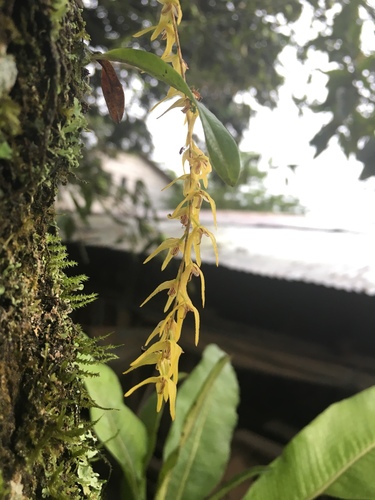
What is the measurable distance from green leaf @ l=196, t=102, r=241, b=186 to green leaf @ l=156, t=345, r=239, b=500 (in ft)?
1.52

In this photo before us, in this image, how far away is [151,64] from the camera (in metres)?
0.28

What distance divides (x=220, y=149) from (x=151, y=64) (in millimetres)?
65

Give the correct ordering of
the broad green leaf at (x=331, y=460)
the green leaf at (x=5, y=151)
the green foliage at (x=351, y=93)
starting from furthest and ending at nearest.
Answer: the green foliage at (x=351, y=93) → the broad green leaf at (x=331, y=460) → the green leaf at (x=5, y=151)

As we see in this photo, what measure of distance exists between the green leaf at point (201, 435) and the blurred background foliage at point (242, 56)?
0.42m

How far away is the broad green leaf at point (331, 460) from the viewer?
23.6 inches

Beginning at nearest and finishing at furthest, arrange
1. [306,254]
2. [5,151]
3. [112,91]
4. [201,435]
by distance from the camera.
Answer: [5,151] → [112,91] → [201,435] → [306,254]

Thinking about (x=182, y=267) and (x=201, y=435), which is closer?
(x=182, y=267)

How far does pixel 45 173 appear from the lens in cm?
25

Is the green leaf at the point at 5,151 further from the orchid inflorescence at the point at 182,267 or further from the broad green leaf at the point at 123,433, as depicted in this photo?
the broad green leaf at the point at 123,433

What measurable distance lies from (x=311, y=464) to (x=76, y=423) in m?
0.43

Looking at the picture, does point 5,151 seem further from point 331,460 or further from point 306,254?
point 306,254

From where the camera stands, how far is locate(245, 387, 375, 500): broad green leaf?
0.60 m

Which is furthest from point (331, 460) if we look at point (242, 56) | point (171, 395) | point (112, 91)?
point (242, 56)

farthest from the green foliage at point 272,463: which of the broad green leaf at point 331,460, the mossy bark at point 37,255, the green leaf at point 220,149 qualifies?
the green leaf at point 220,149
